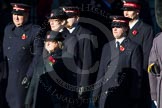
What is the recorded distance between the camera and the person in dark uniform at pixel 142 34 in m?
12.0

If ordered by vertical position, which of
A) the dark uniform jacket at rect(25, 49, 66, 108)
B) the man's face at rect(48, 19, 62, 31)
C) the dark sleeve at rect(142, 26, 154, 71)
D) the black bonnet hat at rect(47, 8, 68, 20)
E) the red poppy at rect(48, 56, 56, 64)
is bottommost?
the dark uniform jacket at rect(25, 49, 66, 108)

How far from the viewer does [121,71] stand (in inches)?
464

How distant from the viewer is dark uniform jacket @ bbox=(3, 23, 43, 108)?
12.3 meters

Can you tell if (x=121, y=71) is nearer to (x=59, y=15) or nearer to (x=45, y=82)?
(x=45, y=82)

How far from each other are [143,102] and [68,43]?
1.38 metres

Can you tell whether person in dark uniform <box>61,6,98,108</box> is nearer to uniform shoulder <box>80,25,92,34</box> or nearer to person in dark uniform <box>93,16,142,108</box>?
uniform shoulder <box>80,25,92,34</box>

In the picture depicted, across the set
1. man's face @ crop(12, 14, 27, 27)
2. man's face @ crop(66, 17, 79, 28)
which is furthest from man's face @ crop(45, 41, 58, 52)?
man's face @ crop(12, 14, 27, 27)

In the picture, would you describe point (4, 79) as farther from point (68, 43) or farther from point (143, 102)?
point (143, 102)

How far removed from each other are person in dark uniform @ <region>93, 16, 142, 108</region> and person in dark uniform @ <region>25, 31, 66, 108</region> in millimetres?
661

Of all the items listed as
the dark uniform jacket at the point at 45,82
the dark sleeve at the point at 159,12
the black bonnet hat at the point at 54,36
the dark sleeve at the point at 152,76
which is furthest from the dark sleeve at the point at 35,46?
the dark sleeve at the point at 159,12

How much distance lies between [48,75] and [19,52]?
2.39ft

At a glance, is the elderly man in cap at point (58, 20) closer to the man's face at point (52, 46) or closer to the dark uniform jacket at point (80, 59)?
the dark uniform jacket at point (80, 59)

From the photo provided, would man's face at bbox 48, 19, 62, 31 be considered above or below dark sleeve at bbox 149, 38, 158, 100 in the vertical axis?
above

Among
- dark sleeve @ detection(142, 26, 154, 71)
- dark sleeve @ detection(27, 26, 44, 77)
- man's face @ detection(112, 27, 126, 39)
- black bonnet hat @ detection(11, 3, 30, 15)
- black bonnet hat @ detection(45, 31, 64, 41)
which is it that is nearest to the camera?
black bonnet hat @ detection(45, 31, 64, 41)
